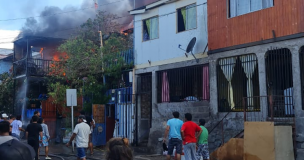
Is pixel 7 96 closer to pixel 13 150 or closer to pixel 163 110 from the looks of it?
pixel 163 110

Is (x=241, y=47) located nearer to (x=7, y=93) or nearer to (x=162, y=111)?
(x=162, y=111)

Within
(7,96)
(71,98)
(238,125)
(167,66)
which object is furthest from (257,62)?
(7,96)

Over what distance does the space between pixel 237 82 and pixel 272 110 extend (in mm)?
2437

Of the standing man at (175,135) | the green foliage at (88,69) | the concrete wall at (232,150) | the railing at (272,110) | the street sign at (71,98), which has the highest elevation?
the green foliage at (88,69)

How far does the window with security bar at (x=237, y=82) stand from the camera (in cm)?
1284

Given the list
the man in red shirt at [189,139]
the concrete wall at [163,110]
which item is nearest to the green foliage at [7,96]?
the concrete wall at [163,110]

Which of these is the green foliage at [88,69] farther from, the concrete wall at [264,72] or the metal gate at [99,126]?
the concrete wall at [264,72]

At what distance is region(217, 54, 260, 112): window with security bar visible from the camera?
1284 centimetres

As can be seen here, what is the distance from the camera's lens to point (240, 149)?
1134 cm

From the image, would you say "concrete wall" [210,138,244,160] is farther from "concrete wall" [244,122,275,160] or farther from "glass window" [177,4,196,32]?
Result: "glass window" [177,4,196,32]

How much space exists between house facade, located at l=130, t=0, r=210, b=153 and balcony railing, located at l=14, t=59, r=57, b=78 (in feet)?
25.3

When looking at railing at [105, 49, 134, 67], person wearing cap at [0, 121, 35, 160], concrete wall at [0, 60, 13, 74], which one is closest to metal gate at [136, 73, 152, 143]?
railing at [105, 49, 134, 67]

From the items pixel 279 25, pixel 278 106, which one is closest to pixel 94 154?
pixel 278 106

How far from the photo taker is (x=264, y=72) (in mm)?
12234
